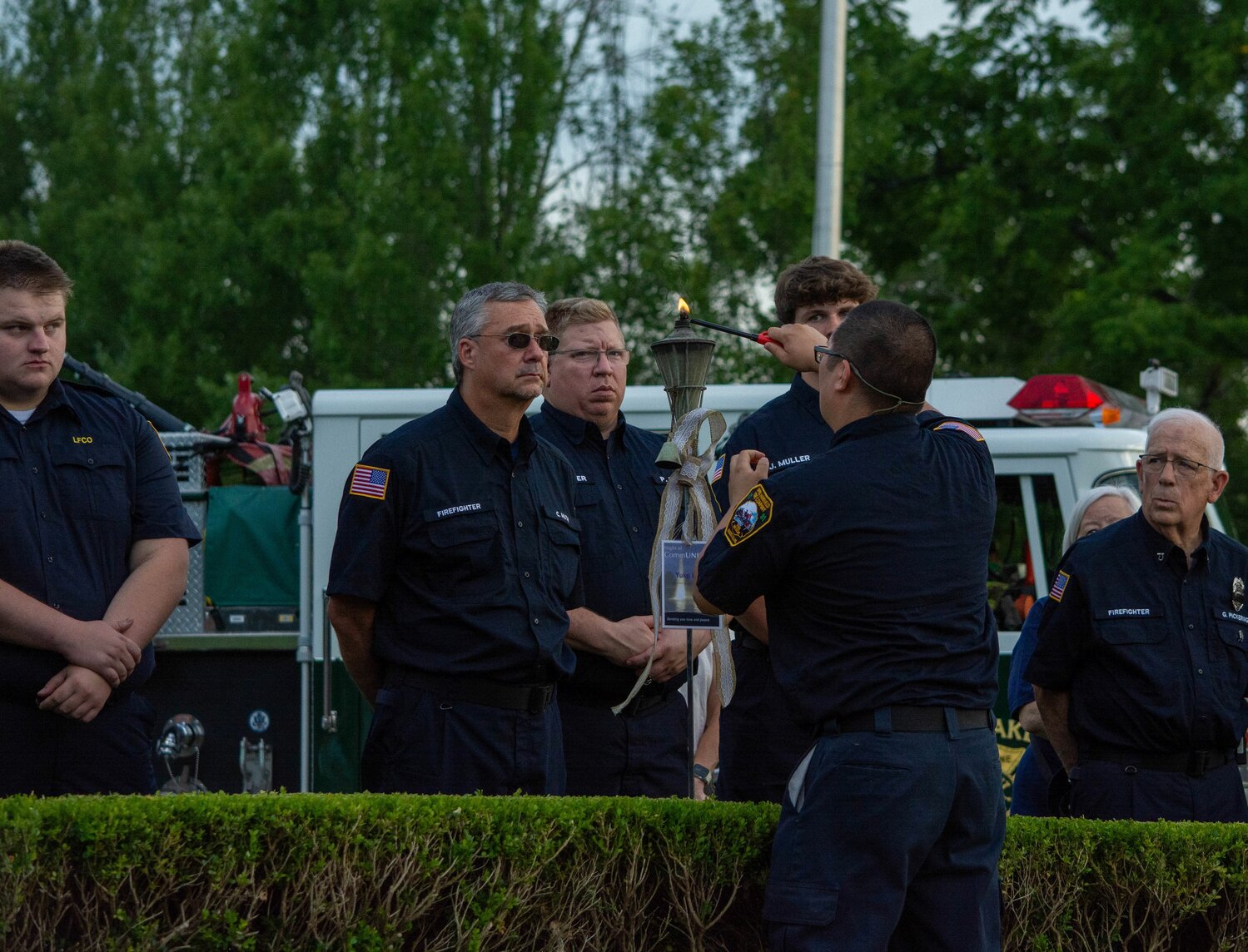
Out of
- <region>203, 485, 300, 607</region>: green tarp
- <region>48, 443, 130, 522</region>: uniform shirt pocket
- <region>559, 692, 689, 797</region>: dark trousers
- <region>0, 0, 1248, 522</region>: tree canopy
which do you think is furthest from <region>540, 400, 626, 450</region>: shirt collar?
<region>0, 0, 1248, 522</region>: tree canopy

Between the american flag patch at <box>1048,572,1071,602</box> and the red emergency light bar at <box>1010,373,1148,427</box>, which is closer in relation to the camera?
the american flag patch at <box>1048,572,1071,602</box>

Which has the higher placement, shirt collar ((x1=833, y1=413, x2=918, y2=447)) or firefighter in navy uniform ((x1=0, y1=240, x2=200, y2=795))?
shirt collar ((x1=833, y1=413, x2=918, y2=447))

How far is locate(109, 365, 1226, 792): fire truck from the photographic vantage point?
8.02 meters

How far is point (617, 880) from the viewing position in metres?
3.57

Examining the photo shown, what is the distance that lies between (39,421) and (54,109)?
861 inches

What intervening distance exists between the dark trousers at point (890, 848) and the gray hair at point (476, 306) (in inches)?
70.8

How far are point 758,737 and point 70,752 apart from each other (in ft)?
6.09

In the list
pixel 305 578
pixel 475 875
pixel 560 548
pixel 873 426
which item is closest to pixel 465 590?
pixel 560 548

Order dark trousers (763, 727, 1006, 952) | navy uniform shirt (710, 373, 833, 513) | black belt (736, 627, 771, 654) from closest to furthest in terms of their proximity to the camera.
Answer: dark trousers (763, 727, 1006, 952), black belt (736, 627, 771, 654), navy uniform shirt (710, 373, 833, 513)

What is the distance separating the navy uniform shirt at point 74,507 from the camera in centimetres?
423

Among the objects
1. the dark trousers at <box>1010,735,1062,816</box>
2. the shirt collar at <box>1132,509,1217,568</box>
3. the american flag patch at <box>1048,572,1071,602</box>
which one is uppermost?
the shirt collar at <box>1132,509,1217,568</box>

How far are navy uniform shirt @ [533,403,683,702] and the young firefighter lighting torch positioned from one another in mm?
716

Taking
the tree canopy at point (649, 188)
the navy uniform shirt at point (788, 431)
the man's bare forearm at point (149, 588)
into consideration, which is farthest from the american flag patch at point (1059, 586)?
the tree canopy at point (649, 188)

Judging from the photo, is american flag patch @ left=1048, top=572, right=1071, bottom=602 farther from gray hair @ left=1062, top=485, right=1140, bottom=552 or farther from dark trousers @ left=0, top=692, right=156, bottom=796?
dark trousers @ left=0, top=692, right=156, bottom=796
